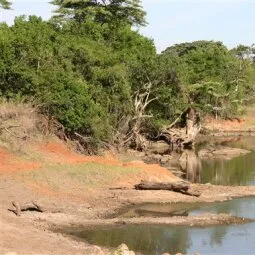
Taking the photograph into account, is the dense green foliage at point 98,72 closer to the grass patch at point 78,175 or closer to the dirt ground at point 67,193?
the dirt ground at point 67,193

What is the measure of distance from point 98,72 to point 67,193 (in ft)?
54.3

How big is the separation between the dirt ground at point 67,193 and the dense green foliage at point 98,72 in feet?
10.8

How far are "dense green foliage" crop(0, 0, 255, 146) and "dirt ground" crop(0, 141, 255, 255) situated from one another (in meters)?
3.28

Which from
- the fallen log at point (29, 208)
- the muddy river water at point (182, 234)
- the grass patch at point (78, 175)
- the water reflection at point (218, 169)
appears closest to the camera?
the muddy river water at point (182, 234)

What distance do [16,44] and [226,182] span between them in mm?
15792

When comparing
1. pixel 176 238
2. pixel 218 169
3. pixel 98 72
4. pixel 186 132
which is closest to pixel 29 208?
pixel 176 238

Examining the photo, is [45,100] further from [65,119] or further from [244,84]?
[244,84]

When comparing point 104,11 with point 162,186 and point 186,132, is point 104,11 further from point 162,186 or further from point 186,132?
point 162,186

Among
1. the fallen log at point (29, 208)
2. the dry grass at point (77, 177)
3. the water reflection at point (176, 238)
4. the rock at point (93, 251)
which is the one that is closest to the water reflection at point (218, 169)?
the dry grass at point (77, 177)

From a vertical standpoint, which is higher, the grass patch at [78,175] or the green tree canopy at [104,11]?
the green tree canopy at [104,11]

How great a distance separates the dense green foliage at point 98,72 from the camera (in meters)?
38.8

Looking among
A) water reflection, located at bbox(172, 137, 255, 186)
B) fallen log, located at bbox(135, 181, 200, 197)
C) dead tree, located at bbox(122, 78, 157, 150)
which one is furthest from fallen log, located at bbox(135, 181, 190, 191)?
dead tree, located at bbox(122, 78, 157, 150)

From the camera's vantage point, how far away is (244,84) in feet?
268

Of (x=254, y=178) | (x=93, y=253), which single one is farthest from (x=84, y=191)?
(x=254, y=178)
